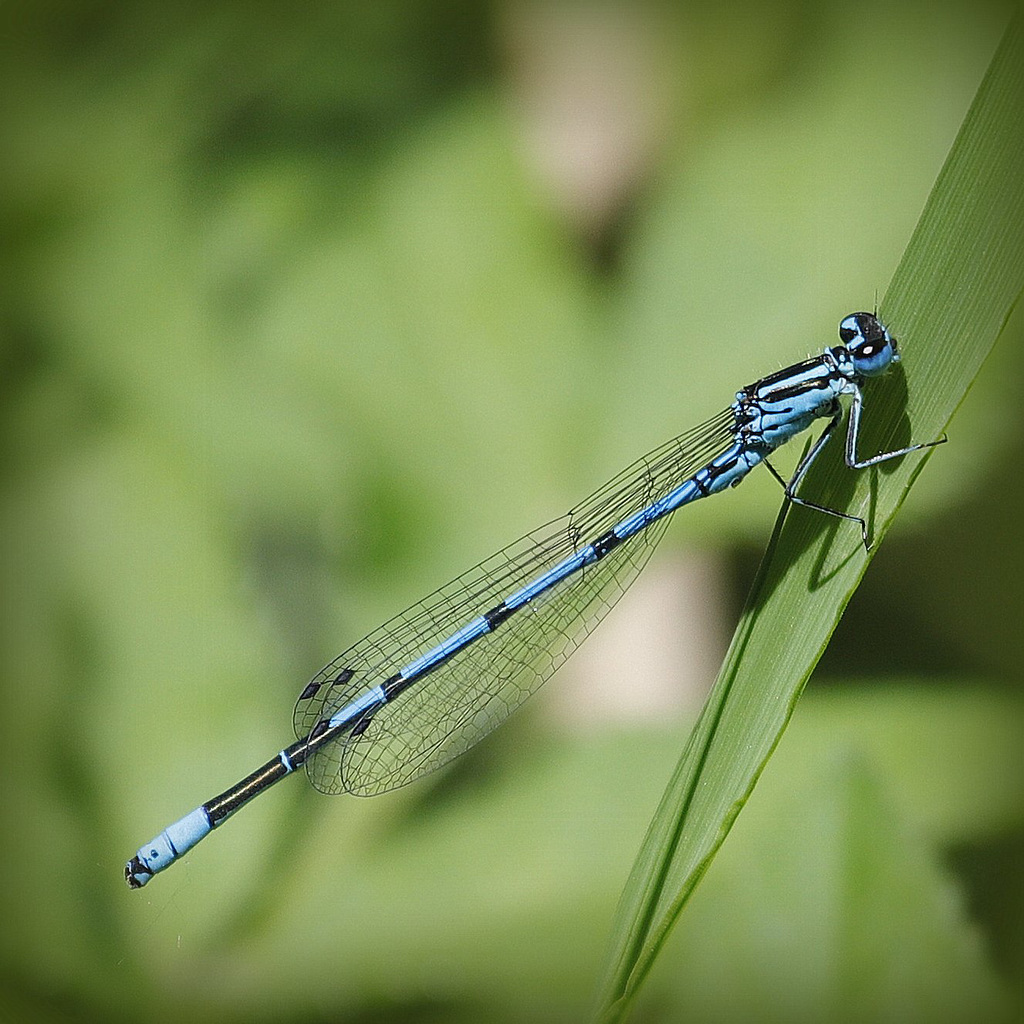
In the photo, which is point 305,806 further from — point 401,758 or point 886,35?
point 886,35

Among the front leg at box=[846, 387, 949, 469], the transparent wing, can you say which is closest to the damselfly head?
the front leg at box=[846, 387, 949, 469]

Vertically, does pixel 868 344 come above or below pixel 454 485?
below

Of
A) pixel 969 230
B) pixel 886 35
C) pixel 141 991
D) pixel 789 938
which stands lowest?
pixel 789 938

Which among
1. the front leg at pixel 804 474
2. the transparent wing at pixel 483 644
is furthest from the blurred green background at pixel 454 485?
the front leg at pixel 804 474

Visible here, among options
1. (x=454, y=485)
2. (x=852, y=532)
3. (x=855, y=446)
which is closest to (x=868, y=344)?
(x=855, y=446)

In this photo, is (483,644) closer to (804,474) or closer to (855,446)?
(804,474)

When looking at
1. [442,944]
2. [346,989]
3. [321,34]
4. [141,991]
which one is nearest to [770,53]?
[321,34]

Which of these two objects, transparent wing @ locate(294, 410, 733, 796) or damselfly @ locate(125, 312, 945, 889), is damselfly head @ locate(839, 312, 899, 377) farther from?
transparent wing @ locate(294, 410, 733, 796)
